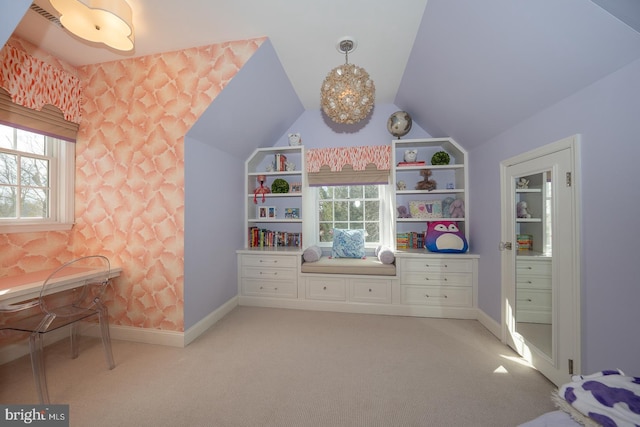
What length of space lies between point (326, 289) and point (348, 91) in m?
2.34

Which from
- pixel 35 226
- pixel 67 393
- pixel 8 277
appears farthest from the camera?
pixel 35 226

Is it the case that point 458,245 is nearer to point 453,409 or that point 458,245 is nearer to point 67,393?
point 453,409

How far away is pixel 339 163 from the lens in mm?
3504

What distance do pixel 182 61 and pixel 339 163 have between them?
213 cm

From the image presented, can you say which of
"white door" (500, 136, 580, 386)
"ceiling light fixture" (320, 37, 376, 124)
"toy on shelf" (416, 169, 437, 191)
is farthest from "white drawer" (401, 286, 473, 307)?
"ceiling light fixture" (320, 37, 376, 124)

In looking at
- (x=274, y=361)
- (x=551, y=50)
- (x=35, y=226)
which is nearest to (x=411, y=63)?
(x=551, y=50)

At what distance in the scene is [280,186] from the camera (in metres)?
3.59

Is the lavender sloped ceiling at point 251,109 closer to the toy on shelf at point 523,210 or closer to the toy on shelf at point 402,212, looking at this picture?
the toy on shelf at point 402,212

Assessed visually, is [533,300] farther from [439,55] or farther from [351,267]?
[439,55]

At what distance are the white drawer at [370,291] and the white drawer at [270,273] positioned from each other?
2.63 ft

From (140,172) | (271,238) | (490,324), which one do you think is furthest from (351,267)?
(140,172)

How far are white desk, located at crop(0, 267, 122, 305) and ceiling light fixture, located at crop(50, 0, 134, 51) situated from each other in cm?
184

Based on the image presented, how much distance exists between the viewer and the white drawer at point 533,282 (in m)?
1.87

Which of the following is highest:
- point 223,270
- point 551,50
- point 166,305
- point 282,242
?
point 551,50
